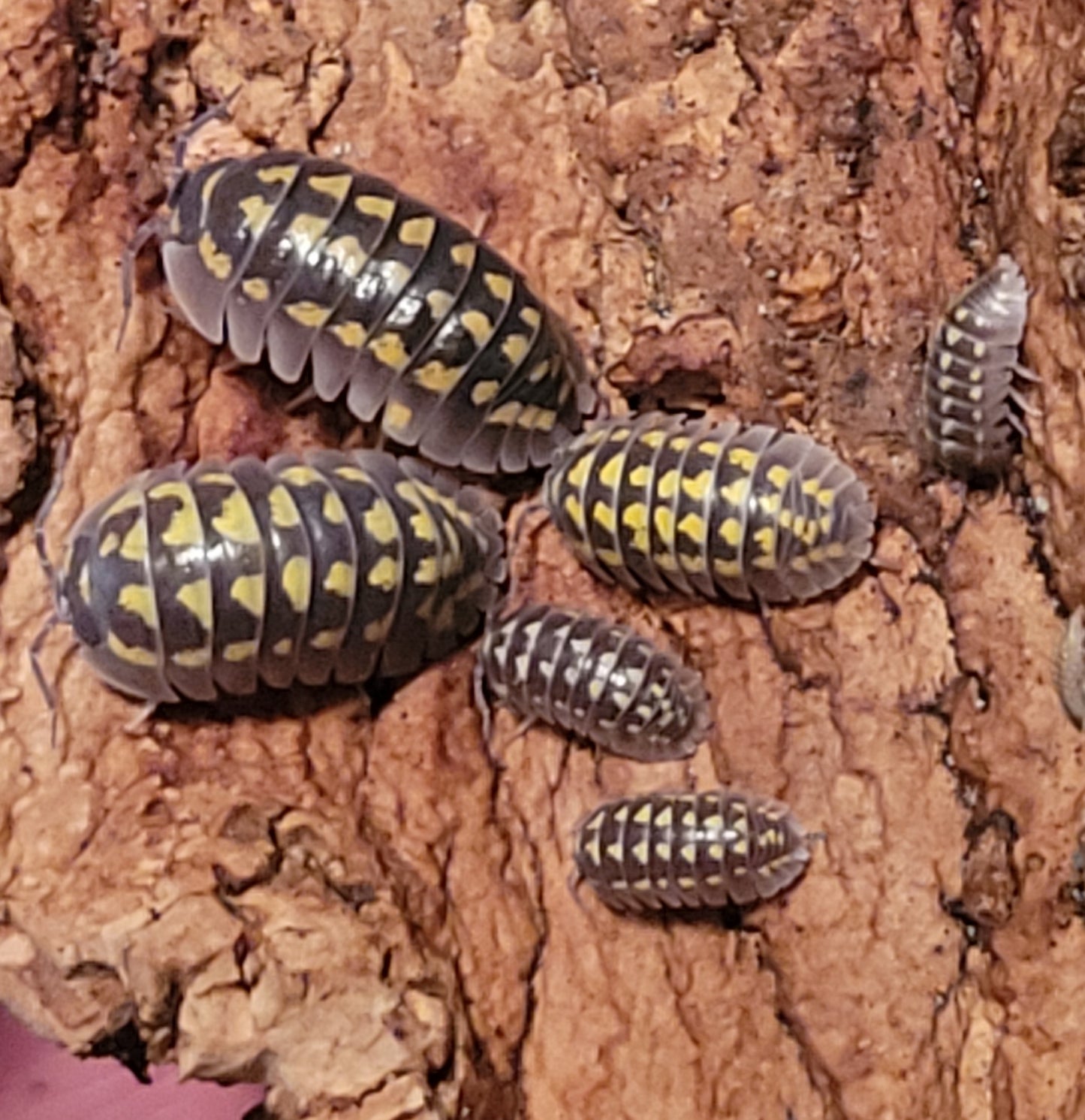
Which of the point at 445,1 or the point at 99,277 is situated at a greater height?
the point at 445,1

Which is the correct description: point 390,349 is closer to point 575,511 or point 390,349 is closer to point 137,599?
point 575,511

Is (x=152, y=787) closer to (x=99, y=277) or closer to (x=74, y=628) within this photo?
(x=74, y=628)

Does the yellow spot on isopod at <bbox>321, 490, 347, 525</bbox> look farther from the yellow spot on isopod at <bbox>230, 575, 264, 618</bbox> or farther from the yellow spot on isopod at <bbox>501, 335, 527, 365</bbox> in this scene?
the yellow spot on isopod at <bbox>501, 335, 527, 365</bbox>

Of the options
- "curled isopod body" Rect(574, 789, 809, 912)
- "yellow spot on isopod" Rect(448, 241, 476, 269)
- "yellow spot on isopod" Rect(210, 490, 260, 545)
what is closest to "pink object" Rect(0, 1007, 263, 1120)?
"curled isopod body" Rect(574, 789, 809, 912)

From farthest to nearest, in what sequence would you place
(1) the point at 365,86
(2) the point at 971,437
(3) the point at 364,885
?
(1) the point at 365,86 → (2) the point at 971,437 → (3) the point at 364,885

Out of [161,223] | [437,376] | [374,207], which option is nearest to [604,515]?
[437,376]

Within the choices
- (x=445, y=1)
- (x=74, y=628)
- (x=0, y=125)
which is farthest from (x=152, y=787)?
(x=445, y=1)

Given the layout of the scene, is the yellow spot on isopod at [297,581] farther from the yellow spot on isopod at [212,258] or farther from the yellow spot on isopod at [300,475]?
the yellow spot on isopod at [212,258]

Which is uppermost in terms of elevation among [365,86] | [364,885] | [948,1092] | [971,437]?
[365,86]
